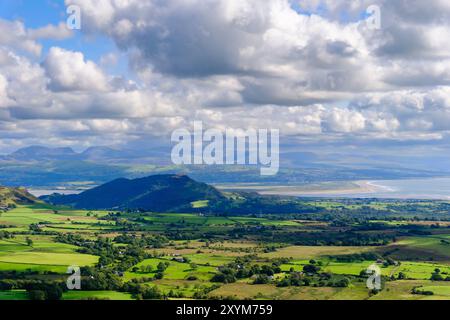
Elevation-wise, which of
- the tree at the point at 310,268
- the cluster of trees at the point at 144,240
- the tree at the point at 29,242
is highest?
the tree at the point at 29,242

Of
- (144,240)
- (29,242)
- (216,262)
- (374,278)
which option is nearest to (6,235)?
(29,242)

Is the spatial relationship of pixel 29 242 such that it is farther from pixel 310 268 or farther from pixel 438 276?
pixel 438 276

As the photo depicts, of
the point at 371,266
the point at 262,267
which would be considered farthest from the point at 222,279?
the point at 371,266

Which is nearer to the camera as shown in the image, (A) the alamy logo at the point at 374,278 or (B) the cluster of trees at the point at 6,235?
(A) the alamy logo at the point at 374,278

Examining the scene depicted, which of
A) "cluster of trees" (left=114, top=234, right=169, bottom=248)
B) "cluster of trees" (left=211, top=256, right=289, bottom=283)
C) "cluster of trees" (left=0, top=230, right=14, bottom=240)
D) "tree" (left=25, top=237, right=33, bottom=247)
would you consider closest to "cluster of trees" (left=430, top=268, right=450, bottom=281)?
"cluster of trees" (left=211, top=256, right=289, bottom=283)

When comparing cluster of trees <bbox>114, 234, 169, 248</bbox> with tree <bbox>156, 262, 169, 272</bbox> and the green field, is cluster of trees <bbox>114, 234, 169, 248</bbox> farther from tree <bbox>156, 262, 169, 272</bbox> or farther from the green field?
tree <bbox>156, 262, 169, 272</bbox>

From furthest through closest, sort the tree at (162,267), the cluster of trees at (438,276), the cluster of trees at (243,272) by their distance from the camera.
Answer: the tree at (162,267)
the cluster of trees at (438,276)
the cluster of trees at (243,272)

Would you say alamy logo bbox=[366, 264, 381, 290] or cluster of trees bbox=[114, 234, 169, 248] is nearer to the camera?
alamy logo bbox=[366, 264, 381, 290]

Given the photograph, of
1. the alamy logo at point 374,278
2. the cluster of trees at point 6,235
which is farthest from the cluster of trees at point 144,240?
the alamy logo at point 374,278

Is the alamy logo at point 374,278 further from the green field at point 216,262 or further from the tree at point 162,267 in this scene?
the tree at point 162,267

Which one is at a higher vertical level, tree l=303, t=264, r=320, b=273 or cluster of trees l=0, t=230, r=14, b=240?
cluster of trees l=0, t=230, r=14, b=240
